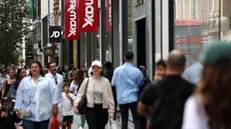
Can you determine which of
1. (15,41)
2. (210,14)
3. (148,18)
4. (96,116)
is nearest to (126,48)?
(148,18)

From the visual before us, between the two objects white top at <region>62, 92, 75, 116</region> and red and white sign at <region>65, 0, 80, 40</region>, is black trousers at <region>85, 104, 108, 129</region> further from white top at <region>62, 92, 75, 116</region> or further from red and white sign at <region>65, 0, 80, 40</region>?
red and white sign at <region>65, 0, 80, 40</region>

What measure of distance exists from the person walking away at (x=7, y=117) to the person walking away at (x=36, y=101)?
39.0 inches

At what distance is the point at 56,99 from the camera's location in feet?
32.8

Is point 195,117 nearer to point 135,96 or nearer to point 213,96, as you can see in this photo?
point 213,96

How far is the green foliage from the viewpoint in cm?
4391

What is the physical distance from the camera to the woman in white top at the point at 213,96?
4.00 metres

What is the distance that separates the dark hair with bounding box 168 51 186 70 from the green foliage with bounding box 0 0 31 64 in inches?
1500

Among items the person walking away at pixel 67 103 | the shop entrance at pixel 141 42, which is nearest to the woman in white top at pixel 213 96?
the person walking away at pixel 67 103

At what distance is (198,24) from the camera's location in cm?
1332

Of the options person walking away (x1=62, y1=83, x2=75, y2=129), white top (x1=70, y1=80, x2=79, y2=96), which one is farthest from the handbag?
white top (x1=70, y1=80, x2=79, y2=96)

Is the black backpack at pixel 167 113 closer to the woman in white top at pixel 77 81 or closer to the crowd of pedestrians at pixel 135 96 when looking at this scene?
the crowd of pedestrians at pixel 135 96

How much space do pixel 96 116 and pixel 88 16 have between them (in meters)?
14.1

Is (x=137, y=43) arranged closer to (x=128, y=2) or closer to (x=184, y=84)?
(x=128, y=2)

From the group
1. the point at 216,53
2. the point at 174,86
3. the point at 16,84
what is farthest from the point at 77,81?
the point at 216,53
